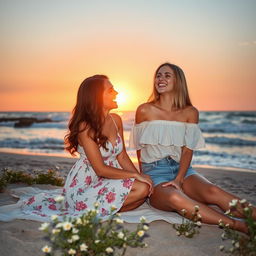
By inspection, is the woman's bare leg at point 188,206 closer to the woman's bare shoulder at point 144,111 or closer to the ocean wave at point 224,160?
the woman's bare shoulder at point 144,111

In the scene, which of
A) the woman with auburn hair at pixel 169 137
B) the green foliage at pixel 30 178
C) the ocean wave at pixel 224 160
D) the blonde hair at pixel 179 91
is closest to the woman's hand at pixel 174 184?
the woman with auburn hair at pixel 169 137

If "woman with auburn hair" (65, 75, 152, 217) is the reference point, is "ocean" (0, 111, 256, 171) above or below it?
below

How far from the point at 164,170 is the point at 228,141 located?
51.4 ft

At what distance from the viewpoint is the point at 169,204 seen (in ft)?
13.6

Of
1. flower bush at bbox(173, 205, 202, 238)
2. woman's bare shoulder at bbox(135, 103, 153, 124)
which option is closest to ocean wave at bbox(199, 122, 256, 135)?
woman's bare shoulder at bbox(135, 103, 153, 124)

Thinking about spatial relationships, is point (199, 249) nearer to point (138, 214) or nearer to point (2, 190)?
point (138, 214)

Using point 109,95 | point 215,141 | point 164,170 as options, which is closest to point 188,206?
point 164,170

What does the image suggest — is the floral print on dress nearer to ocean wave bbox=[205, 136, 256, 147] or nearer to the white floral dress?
the white floral dress

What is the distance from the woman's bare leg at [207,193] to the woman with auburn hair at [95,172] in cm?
63

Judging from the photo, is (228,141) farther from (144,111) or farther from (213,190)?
(213,190)

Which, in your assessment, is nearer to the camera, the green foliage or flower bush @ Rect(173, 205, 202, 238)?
flower bush @ Rect(173, 205, 202, 238)

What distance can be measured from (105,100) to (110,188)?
1.04m

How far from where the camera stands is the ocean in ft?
41.2

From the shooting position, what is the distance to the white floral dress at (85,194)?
411cm
